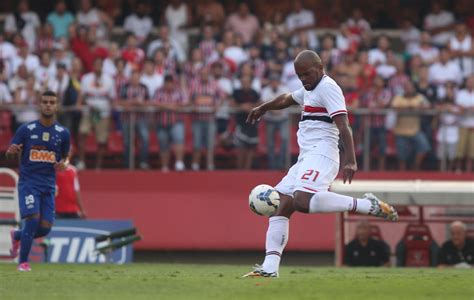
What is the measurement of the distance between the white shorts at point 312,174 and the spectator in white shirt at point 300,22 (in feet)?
42.2

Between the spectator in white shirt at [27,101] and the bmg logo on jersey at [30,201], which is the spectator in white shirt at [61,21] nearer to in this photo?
the spectator in white shirt at [27,101]

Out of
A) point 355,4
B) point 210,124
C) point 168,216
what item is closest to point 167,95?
point 210,124

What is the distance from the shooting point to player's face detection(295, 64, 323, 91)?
1216 cm

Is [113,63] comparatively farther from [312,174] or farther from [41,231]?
[312,174]

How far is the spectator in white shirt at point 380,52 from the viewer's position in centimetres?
2416

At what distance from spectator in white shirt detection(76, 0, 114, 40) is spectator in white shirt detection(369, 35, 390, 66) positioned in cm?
524

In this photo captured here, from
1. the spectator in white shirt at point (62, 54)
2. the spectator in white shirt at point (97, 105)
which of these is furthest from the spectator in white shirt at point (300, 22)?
the spectator in white shirt at point (97, 105)

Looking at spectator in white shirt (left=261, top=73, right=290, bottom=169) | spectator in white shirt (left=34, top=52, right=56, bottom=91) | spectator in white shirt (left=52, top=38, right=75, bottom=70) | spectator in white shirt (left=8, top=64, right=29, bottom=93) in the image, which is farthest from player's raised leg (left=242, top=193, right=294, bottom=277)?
spectator in white shirt (left=52, top=38, right=75, bottom=70)

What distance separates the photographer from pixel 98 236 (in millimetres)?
20125

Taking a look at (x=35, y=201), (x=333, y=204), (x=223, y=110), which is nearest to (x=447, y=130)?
(x=223, y=110)

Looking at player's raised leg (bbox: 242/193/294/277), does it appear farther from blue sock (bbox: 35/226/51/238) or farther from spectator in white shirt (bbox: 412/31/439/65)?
spectator in white shirt (bbox: 412/31/439/65)

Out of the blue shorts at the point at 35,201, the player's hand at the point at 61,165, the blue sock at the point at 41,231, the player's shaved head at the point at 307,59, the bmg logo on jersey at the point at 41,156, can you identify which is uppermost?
the player's shaved head at the point at 307,59

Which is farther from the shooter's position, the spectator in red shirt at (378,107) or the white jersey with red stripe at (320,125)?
the spectator in red shirt at (378,107)

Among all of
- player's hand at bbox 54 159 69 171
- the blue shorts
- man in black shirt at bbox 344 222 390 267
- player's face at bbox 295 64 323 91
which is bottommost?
man in black shirt at bbox 344 222 390 267
